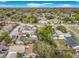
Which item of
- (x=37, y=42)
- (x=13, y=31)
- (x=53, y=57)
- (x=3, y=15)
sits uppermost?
(x=3, y=15)

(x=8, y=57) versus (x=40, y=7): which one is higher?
(x=40, y=7)

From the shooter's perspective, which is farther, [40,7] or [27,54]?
[40,7]

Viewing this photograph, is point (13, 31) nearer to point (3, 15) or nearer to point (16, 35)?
point (16, 35)

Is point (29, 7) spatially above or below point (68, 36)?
above

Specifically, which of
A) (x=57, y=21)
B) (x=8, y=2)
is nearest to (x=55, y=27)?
(x=57, y=21)

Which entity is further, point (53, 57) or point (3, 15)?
point (3, 15)

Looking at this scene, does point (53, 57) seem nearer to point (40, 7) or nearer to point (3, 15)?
point (40, 7)

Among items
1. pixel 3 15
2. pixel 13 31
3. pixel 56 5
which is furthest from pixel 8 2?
pixel 56 5

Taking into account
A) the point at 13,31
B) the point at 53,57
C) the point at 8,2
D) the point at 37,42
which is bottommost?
the point at 53,57
